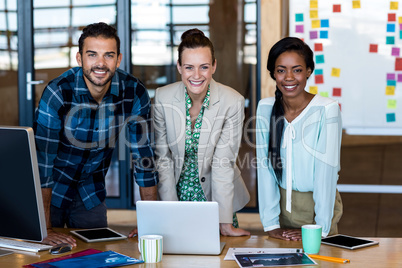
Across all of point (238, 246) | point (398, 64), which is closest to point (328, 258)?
point (238, 246)

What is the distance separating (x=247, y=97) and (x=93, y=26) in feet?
8.83

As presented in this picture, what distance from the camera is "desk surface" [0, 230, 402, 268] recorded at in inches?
68.7

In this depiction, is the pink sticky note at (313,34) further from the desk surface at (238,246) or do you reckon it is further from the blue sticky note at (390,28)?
the desk surface at (238,246)

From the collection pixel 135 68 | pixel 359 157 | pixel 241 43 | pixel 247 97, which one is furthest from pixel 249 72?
pixel 359 157

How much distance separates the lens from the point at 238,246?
77.2 inches

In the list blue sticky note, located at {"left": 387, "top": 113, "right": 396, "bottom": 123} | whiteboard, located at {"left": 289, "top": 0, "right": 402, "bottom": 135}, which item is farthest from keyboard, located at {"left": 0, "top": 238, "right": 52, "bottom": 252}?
blue sticky note, located at {"left": 387, "top": 113, "right": 396, "bottom": 123}

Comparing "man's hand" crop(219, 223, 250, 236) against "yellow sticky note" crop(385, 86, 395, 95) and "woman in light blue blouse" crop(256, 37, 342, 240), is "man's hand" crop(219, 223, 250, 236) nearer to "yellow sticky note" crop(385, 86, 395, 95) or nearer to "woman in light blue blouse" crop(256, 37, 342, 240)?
"woman in light blue blouse" crop(256, 37, 342, 240)

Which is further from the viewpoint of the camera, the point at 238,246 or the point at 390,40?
the point at 390,40

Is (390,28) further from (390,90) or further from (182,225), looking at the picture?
(182,225)

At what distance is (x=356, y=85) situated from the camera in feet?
13.2

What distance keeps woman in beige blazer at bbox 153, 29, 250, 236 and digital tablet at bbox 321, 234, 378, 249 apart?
537 millimetres

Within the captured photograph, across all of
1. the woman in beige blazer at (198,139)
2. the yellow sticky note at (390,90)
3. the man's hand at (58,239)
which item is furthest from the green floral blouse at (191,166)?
the yellow sticky note at (390,90)

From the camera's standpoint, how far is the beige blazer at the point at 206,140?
248 cm

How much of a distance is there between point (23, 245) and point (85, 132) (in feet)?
2.02
